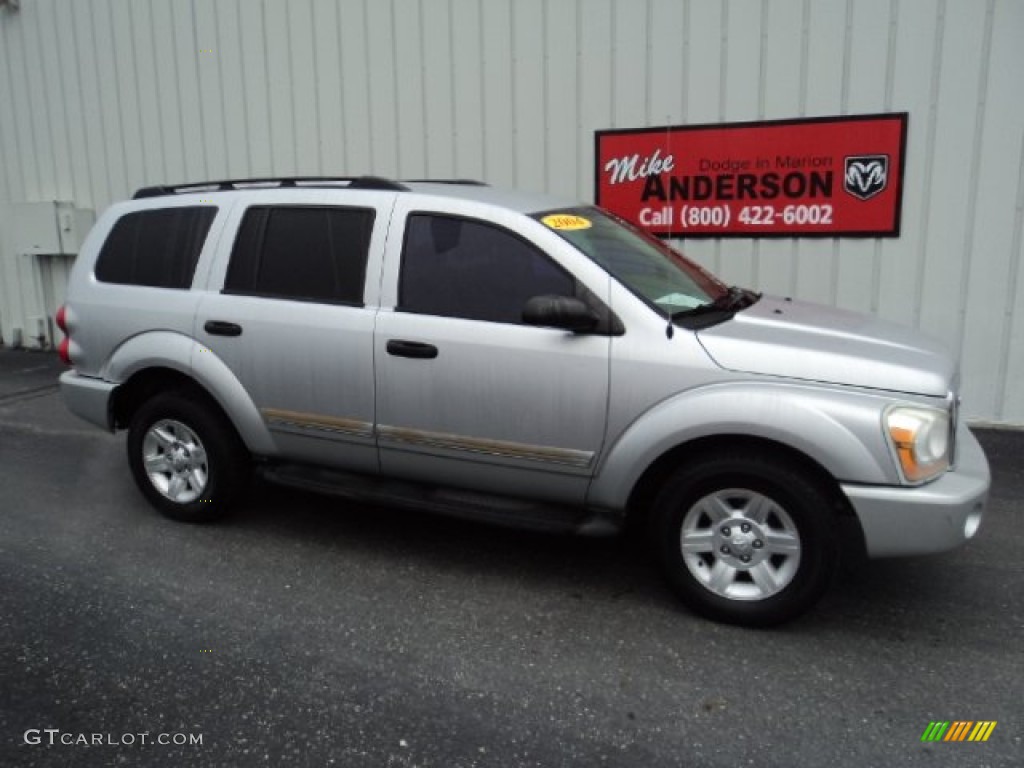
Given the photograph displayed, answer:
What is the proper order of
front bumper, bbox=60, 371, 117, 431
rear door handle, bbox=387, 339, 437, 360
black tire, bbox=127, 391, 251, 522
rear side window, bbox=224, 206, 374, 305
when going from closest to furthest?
1. rear door handle, bbox=387, 339, 437, 360
2. rear side window, bbox=224, 206, 374, 305
3. black tire, bbox=127, 391, 251, 522
4. front bumper, bbox=60, 371, 117, 431

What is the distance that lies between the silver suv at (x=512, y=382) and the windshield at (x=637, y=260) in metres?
0.02

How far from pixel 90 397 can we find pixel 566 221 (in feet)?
9.75

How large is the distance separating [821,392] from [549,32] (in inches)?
203

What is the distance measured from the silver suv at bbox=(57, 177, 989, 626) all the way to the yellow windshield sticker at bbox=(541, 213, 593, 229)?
0.02m

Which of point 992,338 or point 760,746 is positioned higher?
point 992,338

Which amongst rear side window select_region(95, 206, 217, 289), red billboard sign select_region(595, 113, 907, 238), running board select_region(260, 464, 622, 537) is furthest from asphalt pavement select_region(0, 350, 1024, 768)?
red billboard sign select_region(595, 113, 907, 238)

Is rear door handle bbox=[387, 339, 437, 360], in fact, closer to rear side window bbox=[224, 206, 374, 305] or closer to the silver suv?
the silver suv

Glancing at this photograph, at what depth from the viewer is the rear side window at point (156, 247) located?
4.75 meters

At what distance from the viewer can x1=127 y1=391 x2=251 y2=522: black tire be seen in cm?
468

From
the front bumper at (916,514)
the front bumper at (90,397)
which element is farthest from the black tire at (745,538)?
the front bumper at (90,397)

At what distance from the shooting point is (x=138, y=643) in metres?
3.56

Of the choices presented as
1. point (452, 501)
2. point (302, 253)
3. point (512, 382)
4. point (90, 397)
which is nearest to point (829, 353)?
point (512, 382)

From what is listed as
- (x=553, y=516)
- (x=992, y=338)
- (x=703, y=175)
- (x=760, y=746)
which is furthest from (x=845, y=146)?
(x=760, y=746)

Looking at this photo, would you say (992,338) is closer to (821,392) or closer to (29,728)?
(821,392)
